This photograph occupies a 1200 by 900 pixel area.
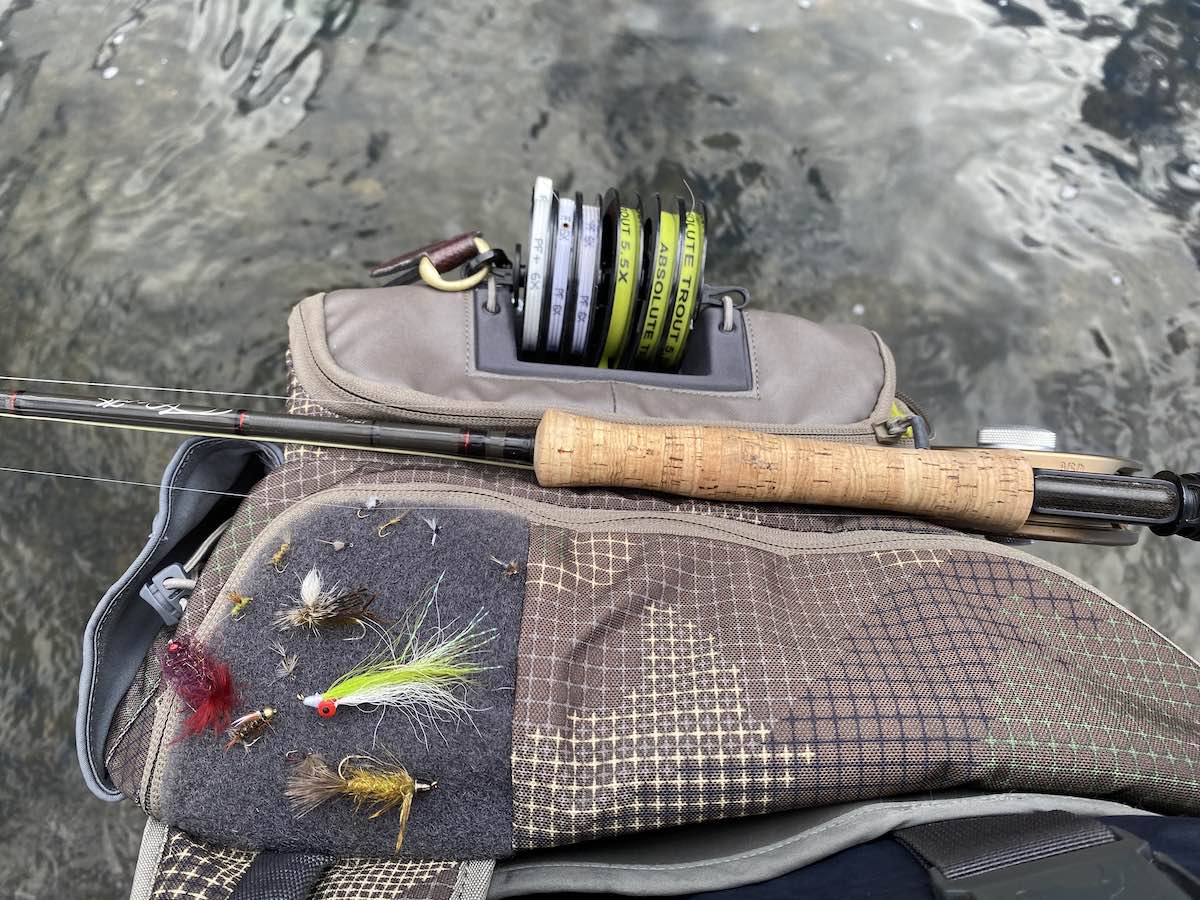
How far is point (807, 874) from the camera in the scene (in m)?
1.27

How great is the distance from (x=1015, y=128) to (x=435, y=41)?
2.02m

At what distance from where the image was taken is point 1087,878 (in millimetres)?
990

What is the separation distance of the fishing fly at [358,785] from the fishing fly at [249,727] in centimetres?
8

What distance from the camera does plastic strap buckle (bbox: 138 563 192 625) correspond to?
1.50 meters

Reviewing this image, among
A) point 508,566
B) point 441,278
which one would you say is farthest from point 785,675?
point 441,278

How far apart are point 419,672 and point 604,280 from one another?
0.97 meters

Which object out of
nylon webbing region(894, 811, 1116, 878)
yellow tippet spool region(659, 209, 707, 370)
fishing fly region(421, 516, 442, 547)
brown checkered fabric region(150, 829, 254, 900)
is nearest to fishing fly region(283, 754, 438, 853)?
brown checkered fabric region(150, 829, 254, 900)

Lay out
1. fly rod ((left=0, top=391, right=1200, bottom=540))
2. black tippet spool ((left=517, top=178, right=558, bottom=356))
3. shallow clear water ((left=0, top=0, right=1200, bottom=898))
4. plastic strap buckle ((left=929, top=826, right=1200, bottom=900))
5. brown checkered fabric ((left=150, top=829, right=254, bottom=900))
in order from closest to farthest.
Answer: plastic strap buckle ((left=929, top=826, right=1200, bottom=900)), brown checkered fabric ((left=150, top=829, right=254, bottom=900)), fly rod ((left=0, top=391, right=1200, bottom=540)), black tippet spool ((left=517, top=178, right=558, bottom=356)), shallow clear water ((left=0, top=0, right=1200, bottom=898))

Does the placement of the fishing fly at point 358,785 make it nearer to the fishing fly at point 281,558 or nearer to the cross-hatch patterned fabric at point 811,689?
the cross-hatch patterned fabric at point 811,689


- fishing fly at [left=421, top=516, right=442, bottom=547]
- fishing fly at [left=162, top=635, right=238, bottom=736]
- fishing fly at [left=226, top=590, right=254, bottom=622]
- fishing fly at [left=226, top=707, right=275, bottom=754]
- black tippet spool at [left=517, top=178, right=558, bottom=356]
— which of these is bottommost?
fishing fly at [left=226, top=707, right=275, bottom=754]

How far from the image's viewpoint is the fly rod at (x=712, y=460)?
5.26ft

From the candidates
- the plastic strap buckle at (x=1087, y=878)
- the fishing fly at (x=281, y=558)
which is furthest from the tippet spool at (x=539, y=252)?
the plastic strap buckle at (x=1087, y=878)

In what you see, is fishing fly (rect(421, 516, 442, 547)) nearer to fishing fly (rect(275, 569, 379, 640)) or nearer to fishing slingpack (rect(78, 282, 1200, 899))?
fishing slingpack (rect(78, 282, 1200, 899))

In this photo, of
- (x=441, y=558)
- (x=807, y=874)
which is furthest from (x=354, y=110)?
(x=807, y=874)
